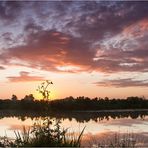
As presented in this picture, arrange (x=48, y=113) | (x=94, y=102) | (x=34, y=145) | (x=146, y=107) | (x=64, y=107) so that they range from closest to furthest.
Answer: (x=34, y=145) < (x=48, y=113) < (x=64, y=107) < (x=94, y=102) < (x=146, y=107)

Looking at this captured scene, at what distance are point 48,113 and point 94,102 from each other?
3823 cm

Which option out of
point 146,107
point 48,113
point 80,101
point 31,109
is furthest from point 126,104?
point 48,113

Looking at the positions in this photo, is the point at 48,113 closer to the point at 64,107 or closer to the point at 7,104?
the point at 64,107

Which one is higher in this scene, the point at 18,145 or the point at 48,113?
the point at 48,113

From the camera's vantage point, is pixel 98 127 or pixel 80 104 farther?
pixel 80 104

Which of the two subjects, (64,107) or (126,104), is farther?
(126,104)

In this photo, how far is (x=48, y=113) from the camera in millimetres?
9953

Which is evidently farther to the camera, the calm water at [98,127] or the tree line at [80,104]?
the tree line at [80,104]

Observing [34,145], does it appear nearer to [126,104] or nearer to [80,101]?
[80,101]

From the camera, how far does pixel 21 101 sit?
46875 mm

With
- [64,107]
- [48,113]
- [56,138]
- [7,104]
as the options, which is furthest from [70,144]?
[7,104]

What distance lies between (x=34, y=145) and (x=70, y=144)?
2.71 feet

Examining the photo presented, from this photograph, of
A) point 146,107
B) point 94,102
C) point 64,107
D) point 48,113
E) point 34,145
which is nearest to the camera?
point 34,145

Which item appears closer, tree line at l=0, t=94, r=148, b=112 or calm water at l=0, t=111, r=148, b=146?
calm water at l=0, t=111, r=148, b=146
